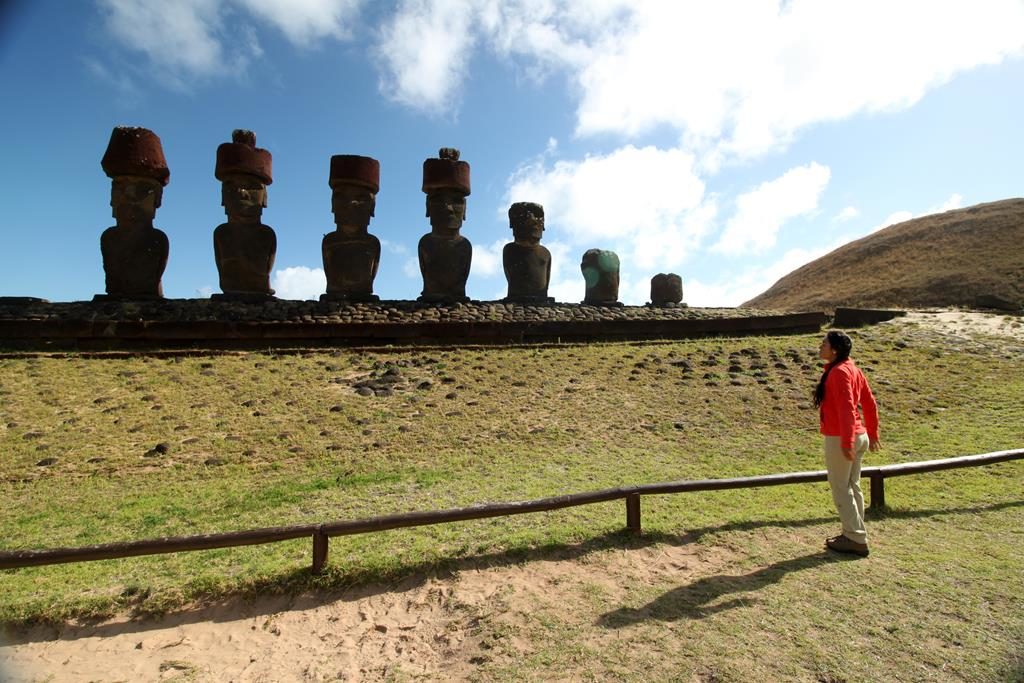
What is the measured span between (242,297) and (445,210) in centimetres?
472

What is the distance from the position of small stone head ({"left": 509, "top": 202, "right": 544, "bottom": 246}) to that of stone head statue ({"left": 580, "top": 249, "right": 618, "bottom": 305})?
6.29 ft

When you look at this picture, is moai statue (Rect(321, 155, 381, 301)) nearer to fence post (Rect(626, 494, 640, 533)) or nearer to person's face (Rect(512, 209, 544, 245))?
person's face (Rect(512, 209, 544, 245))

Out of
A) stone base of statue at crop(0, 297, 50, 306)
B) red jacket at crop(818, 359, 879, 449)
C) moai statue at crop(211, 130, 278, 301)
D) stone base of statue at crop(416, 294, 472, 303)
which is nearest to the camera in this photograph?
red jacket at crop(818, 359, 879, 449)

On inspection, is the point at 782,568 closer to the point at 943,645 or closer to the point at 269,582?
the point at 943,645

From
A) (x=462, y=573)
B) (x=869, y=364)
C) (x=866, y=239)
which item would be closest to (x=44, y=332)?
(x=462, y=573)

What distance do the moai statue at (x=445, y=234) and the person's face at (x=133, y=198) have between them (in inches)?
216

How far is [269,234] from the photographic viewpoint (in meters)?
12.5

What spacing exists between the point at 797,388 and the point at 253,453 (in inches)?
328

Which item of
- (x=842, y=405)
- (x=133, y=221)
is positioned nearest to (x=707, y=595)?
(x=842, y=405)

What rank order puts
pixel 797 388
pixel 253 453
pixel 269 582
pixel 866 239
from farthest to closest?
1. pixel 866 239
2. pixel 797 388
3. pixel 253 453
4. pixel 269 582

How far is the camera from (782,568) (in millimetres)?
4164

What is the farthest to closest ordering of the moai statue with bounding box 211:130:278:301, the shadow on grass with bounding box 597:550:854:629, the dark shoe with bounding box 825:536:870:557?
the moai statue with bounding box 211:130:278:301 < the dark shoe with bounding box 825:536:870:557 < the shadow on grass with bounding box 597:550:854:629

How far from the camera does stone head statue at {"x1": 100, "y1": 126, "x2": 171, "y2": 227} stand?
11602mm

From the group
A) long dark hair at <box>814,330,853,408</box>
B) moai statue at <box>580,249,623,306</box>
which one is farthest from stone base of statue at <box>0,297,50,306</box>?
long dark hair at <box>814,330,853,408</box>
